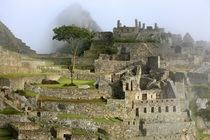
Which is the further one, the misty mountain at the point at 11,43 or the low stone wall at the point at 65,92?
the misty mountain at the point at 11,43

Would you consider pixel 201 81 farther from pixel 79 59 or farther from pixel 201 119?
pixel 79 59

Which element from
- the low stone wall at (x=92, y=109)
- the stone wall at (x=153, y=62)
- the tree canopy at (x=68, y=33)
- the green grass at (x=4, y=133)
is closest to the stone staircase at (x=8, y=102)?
the green grass at (x=4, y=133)

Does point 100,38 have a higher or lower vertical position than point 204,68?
higher

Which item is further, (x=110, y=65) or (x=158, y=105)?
(x=110, y=65)

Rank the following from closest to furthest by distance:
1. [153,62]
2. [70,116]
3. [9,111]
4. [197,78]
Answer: [9,111] < [70,116] < [153,62] < [197,78]

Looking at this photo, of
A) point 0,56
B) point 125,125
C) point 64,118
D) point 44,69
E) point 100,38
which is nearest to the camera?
point 64,118

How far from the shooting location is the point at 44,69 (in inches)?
2149

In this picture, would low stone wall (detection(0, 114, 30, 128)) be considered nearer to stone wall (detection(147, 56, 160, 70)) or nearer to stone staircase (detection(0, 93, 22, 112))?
stone staircase (detection(0, 93, 22, 112))

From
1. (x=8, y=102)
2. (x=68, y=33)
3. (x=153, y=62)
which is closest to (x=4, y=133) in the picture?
(x=8, y=102)

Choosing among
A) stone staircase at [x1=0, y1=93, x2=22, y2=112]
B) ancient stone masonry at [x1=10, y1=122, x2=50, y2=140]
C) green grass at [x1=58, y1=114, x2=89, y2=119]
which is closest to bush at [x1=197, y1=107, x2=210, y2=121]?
green grass at [x1=58, y1=114, x2=89, y2=119]

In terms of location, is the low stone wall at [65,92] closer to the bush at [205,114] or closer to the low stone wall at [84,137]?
the low stone wall at [84,137]


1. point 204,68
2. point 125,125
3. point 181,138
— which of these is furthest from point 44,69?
point 204,68

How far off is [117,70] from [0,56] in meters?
17.9

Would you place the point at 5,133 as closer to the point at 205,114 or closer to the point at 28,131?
the point at 28,131
